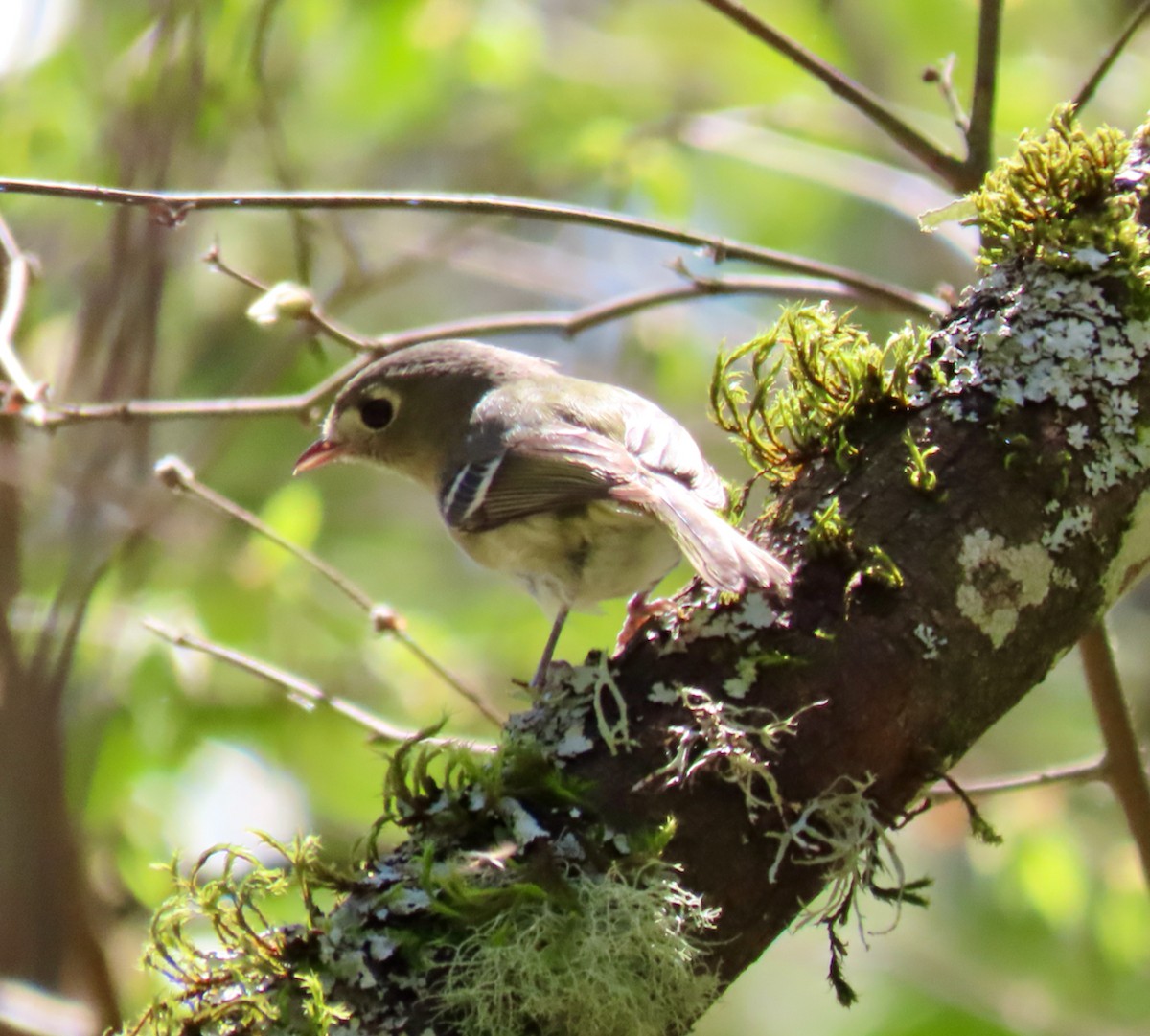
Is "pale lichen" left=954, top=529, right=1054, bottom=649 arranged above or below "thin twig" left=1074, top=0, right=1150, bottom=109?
below

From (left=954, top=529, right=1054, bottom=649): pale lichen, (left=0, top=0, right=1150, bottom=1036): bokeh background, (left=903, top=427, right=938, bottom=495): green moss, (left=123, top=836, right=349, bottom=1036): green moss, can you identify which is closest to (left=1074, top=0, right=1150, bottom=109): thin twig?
(left=0, top=0, right=1150, bottom=1036): bokeh background

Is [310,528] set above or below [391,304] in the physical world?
above

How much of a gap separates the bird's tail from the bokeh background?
38 centimetres

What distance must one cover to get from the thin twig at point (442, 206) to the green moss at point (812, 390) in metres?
0.32

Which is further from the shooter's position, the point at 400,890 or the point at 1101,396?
the point at 1101,396

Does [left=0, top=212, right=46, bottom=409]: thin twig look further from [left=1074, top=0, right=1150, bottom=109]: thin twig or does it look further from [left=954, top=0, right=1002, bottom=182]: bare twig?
[left=1074, top=0, right=1150, bottom=109]: thin twig

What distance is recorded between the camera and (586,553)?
8.87 ft

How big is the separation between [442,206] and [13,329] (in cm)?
113

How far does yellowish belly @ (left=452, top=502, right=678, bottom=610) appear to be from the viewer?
264cm

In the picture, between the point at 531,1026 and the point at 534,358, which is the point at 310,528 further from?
the point at 531,1026

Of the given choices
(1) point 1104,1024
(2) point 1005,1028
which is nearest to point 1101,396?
(2) point 1005,1028

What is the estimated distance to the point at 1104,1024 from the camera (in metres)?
5.51

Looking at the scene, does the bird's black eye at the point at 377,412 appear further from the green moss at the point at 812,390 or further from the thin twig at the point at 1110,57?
the thin twig at the point at 1110,57

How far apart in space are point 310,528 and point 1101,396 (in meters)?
2.27
